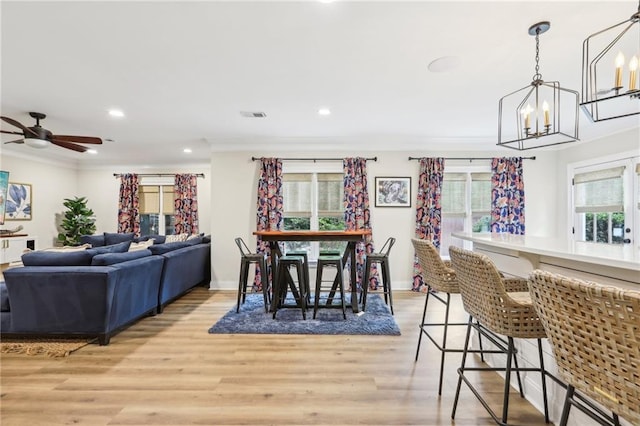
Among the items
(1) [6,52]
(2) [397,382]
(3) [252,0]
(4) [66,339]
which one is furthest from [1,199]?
(2) [397,382]

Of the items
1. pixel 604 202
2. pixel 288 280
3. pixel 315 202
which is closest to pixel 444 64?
pixel 288 280

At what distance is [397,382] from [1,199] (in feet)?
23.6

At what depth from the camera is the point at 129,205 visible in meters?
6.97

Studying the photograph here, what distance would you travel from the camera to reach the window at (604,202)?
405cm

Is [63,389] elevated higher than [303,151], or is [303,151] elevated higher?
[303,151]

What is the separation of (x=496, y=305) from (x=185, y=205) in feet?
21.7

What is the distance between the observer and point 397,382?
7.47 feet

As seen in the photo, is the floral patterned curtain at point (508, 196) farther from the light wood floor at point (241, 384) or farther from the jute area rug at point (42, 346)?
the jute area rug at point (42, 346)

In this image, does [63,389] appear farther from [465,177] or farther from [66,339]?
[465,177]

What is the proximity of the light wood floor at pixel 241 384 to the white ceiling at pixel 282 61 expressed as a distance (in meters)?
2.48

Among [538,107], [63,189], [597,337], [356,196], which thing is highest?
[538,107]

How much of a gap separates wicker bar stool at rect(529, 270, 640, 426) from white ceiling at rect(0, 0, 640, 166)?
1.69 meters

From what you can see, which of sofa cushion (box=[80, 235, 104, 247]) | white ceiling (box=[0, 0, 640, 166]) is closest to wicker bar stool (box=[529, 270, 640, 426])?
white ceiling (box=[0, 0, 640, 166])

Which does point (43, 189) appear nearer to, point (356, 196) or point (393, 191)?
point (356, 196)
